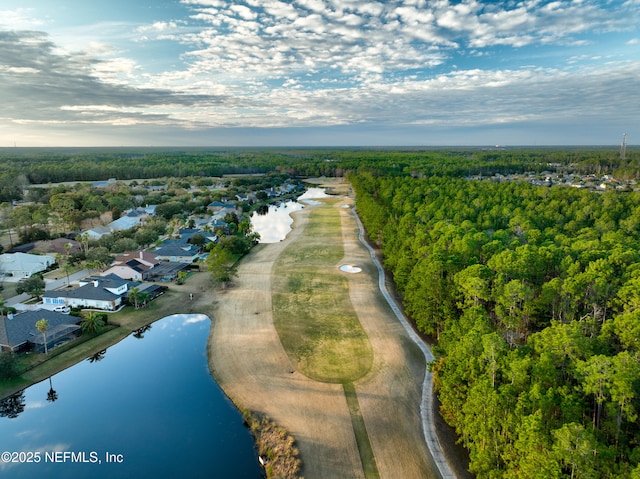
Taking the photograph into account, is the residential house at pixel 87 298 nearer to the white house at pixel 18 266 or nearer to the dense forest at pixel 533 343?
the white house at pixel 18 266

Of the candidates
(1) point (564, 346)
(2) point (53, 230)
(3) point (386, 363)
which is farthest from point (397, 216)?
(2) point (53, 230)

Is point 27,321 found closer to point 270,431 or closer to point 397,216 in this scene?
point 270,431

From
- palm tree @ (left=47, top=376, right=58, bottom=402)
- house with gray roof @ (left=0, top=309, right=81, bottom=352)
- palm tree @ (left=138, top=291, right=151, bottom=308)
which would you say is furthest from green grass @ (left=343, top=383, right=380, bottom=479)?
palm tree @ (left=138, top=291, right=151, bottom=308)

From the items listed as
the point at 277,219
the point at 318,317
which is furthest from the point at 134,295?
the point at 277,219

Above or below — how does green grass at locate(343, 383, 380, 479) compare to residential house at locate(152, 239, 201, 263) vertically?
below

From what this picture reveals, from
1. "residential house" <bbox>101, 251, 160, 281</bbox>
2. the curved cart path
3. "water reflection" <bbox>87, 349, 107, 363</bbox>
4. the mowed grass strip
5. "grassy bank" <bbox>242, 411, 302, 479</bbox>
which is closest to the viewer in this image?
"grassy bank" <bbox>242, 411, 302, 479</bbox>

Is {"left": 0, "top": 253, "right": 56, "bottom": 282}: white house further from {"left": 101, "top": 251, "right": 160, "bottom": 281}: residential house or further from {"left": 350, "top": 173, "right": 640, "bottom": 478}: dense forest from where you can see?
{"left": 350, "top": 173, "right": 640, "bottom": 478}: dense forest

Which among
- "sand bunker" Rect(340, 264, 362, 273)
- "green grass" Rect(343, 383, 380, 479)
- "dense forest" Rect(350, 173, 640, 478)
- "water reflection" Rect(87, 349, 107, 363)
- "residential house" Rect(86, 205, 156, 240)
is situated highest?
"dense forest" Rect(350, 173, 640, 478)

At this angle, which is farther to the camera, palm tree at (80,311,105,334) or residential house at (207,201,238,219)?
residential house at (207,201,238,219)
